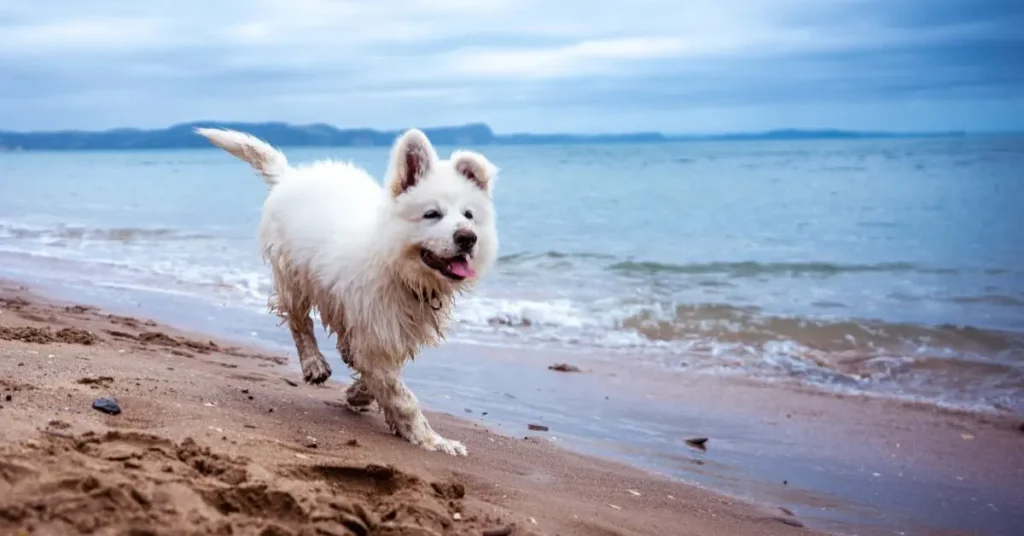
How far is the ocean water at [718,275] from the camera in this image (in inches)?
381

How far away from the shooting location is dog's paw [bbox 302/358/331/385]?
242 inches

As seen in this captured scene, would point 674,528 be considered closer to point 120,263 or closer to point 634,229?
point 120,263

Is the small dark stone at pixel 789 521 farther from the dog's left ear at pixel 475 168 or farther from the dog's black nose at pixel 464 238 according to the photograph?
the dog's left ear at pixel 475 168

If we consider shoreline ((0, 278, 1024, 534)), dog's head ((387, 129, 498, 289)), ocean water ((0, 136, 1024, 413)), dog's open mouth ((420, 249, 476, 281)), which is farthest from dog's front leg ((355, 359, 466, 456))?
ocean water ((0, 136, 1024, 413))

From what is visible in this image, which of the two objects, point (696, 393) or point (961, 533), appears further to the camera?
point (696, 393)

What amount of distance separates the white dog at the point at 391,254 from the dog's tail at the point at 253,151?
19.3 inches

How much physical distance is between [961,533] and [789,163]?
62.7 meters

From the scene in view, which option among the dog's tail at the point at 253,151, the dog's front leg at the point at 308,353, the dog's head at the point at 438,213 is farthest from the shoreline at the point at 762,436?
the dog's tail at the point at 253,151

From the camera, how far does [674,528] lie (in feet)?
15.1

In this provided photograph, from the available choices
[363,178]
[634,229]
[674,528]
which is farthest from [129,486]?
[634,229]

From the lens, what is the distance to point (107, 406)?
433 centimetres

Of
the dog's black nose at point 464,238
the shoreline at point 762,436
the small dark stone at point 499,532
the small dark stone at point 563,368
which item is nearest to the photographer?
the small dark stone at point 499,532

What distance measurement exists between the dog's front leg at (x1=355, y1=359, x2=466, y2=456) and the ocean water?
4.21 metres

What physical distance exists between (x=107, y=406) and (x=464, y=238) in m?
1.81
